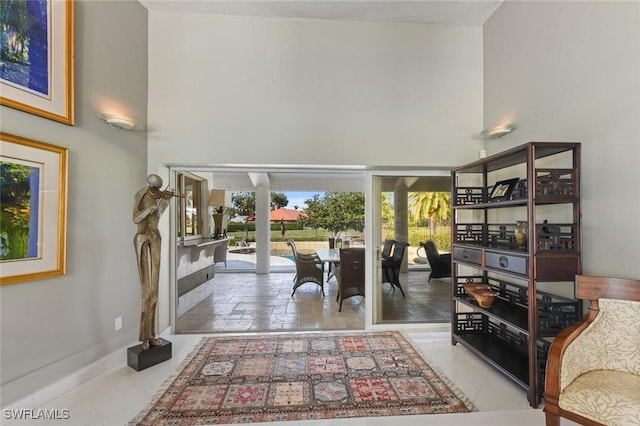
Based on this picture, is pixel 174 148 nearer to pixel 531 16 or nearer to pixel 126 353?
pixel 126 353

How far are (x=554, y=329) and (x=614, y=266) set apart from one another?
0.58 meters

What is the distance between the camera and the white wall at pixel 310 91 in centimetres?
315

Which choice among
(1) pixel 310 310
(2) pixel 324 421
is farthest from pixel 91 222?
(1) pixel 310 310

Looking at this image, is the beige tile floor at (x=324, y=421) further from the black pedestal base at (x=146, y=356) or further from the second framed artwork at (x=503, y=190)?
the second framed artwork at (x=503, y=190)

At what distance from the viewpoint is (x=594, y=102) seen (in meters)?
2.07

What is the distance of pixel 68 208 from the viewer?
229 centimetres

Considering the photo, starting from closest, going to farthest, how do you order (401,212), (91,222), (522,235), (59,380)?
(59,380), (522,235), (91,222), (401,212)

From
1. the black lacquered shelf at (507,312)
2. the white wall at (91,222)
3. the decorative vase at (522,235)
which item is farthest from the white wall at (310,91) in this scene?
the black lacquered shelf at (507,312)

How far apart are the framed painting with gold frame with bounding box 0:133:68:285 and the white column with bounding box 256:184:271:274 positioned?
4.76 metres

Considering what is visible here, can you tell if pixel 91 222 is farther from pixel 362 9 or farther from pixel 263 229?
pixel 263 229

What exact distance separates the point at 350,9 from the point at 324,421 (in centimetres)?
376

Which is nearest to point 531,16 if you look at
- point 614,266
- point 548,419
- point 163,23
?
point 614,266

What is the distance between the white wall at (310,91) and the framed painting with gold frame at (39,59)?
87cm

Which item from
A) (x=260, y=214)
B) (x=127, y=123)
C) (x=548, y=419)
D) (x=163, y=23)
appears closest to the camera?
(x=548, y=419)
